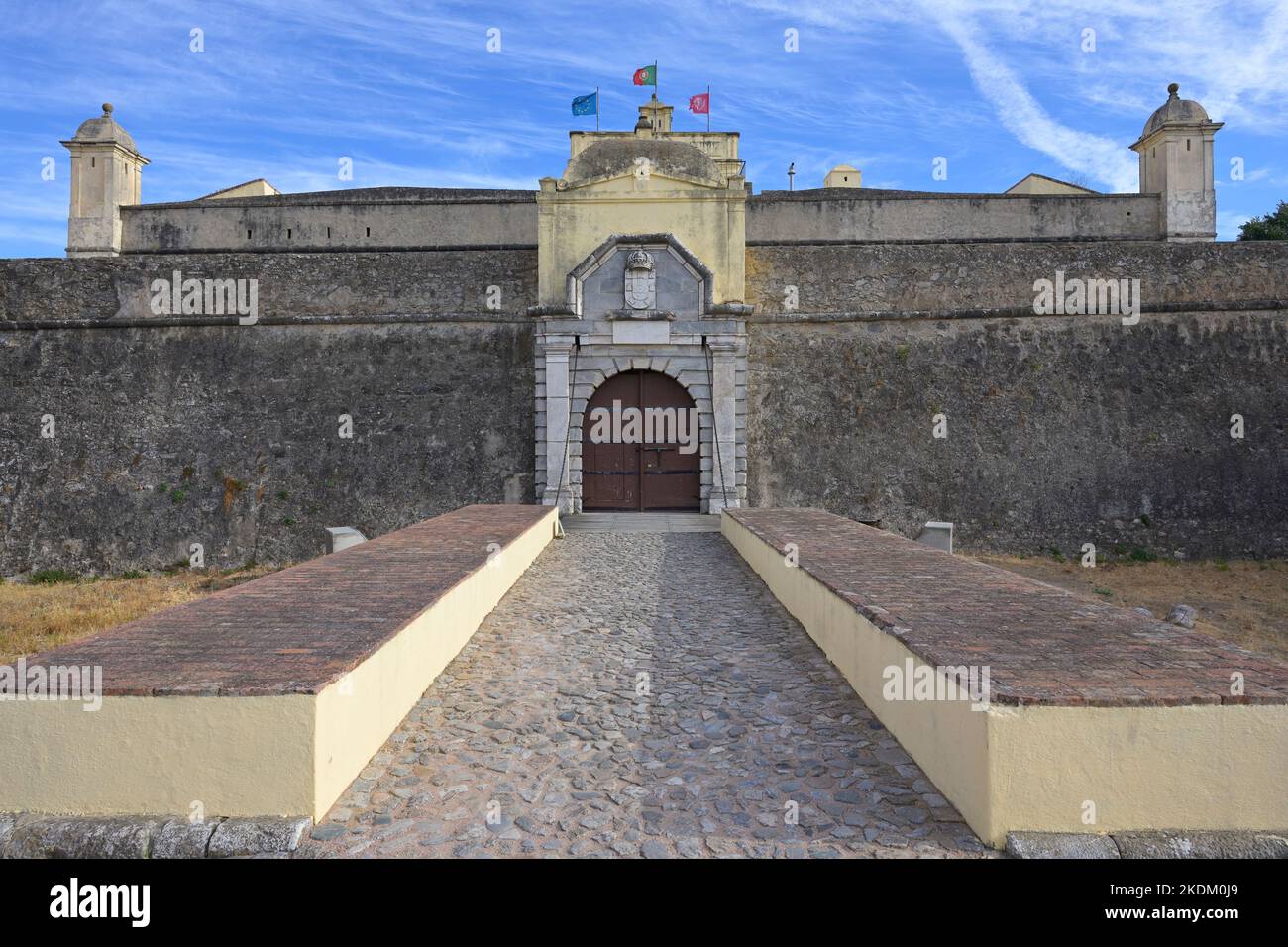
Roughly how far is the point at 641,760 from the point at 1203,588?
11.6 metres

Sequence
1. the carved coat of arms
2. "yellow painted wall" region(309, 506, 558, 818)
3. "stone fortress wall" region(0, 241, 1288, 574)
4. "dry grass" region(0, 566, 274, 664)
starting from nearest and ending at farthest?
"yellow painted wall" region(309, 506, 558, 818)
"dry grass" region(0, 566, 274, 664)
the carved coat of arms
"stone fortress wall" region(0, 241, 1288, 574)

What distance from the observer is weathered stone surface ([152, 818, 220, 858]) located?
311 centimetres

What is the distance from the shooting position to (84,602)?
11.6 meters

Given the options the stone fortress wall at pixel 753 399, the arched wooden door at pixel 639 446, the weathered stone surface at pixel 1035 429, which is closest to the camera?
the arched wooden door at pixel 639 446

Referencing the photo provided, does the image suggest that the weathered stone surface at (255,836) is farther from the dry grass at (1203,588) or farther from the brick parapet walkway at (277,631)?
the dry grass at (1203,588)

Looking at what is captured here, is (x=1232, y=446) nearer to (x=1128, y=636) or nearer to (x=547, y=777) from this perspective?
(x=1128, y=636)

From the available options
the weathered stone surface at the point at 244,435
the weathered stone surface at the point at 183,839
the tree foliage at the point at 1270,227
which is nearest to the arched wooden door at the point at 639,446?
the weathered stone surface at the point at 244,435

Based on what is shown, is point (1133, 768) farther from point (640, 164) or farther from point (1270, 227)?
point (1270, 227)

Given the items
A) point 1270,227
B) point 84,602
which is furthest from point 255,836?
point 1270,227

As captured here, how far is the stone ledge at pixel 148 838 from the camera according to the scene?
10.2 ft

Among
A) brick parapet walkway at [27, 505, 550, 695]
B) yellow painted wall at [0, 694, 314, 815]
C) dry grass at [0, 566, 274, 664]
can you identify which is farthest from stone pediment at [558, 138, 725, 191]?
yellow painted wall at [0, 694, 314, 815]

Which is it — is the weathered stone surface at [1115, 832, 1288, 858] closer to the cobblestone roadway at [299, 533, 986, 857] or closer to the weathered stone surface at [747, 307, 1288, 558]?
the cobblestone roadway at [299, 533, 986, 857]

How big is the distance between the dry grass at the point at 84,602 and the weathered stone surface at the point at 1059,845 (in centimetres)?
910

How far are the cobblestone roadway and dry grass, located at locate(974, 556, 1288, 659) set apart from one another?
Answer: 685 cm
